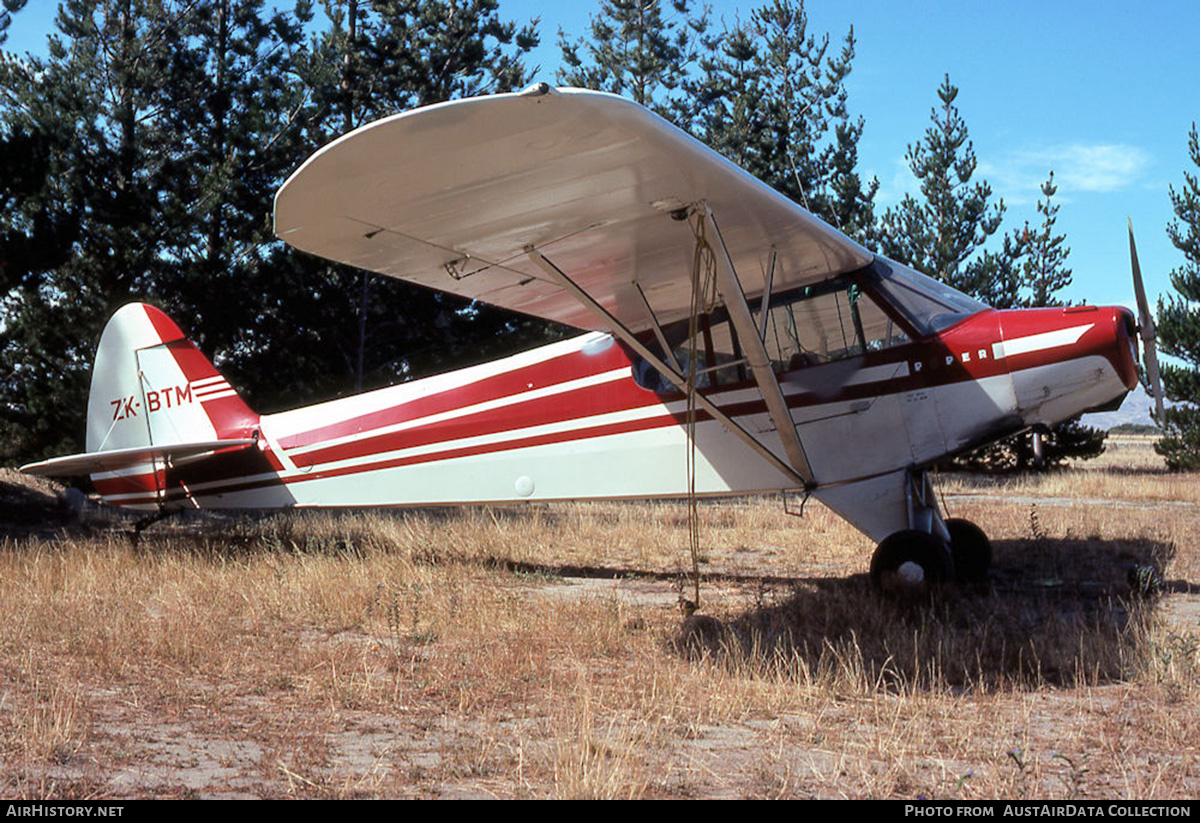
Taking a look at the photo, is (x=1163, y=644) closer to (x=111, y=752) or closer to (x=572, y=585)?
(x=572, y=585)

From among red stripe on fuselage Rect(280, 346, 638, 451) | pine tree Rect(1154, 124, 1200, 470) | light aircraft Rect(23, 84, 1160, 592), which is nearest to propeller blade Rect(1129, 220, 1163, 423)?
light aircraft Rect(23, 84, 1160, 592)

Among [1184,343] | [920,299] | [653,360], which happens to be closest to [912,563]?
[920,299]

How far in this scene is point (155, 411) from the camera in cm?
970

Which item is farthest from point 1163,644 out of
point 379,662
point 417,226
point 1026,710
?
point 417,226

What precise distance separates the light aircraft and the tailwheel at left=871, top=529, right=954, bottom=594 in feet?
0.04

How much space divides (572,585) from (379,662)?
292 centimetres

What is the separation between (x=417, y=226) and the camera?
5.30 meters

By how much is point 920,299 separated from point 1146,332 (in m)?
1.49

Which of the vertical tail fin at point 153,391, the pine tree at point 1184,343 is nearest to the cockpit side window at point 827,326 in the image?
the vertical tail fin at point 153,391

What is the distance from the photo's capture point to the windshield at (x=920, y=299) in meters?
6.43

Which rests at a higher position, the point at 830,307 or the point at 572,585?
the point at 830,307

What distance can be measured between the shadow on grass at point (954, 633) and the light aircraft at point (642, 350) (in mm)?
392

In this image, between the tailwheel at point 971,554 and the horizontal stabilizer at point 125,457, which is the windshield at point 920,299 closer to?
the tailwheel at point 971,554
